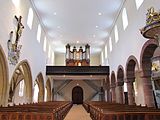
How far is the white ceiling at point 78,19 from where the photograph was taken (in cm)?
1207

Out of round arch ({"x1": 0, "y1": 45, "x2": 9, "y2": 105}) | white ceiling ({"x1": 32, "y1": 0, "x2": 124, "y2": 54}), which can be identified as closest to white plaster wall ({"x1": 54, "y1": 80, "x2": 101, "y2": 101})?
white ceiling ({"x1": 32, "y1": 0, "x2": 124, "y2": 54})

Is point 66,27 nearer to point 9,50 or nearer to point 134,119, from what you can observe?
point 9,50

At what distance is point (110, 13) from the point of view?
13.3m

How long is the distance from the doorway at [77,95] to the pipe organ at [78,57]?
16.8ft

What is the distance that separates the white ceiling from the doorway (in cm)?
700

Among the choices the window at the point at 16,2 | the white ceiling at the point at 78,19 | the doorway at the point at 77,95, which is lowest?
the doorway at the point at 77,95

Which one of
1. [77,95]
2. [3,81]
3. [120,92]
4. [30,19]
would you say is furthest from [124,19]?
[77,95]

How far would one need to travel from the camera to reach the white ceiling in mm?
12070

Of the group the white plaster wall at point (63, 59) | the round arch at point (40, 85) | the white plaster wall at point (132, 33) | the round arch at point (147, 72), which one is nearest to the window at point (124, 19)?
the white plaster wall at point (132, 33)

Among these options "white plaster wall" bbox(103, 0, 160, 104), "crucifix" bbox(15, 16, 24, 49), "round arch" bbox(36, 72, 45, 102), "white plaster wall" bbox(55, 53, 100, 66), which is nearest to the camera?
"white plaster wall" bbox(103, 0, 160, 104)

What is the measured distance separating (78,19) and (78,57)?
659 centimetres

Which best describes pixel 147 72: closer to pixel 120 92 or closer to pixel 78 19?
pixel 120 92

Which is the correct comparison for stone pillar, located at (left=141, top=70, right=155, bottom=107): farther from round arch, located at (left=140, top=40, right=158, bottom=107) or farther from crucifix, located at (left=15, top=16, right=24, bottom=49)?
crucifix, located at (left=15, top=16, right=24, bottom=49)

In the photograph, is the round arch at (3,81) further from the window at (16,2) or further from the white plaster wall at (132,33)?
the white plaster wall at (132,33)
